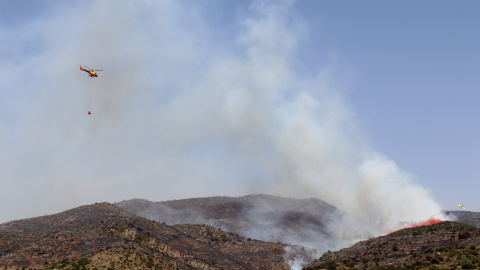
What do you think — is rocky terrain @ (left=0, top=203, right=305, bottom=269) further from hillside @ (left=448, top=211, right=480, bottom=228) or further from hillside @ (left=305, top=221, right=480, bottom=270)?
hillside @ (left=448, top=211, right=480, bottom=228)

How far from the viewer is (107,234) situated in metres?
85.5

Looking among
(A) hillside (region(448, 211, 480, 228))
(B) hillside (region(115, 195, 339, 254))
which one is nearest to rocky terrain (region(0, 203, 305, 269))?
(B) hillside (region(115, 195, 339, 254))

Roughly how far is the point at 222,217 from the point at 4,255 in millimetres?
84885

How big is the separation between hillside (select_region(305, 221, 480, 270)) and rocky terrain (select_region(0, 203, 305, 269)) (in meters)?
25.5

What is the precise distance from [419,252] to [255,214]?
312ft

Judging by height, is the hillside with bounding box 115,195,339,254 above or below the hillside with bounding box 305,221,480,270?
above

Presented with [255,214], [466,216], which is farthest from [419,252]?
[255,214]

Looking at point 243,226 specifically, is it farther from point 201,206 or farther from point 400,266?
point 400,266

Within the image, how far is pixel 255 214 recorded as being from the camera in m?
156

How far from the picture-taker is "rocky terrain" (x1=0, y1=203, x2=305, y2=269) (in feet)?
232

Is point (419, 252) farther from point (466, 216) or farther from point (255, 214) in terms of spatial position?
point (255, 214)

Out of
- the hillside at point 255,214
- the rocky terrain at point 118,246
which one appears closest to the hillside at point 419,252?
the rocky terrain at point 118,246

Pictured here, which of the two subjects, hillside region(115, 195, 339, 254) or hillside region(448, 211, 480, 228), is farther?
hillside region(115, 195, 339, 254)

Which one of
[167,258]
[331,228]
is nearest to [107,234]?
[167,258]
